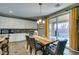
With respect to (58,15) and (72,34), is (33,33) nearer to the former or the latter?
(58,15)

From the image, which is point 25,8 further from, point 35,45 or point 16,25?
point 35,45

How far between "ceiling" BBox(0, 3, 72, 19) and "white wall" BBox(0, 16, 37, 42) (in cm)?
11

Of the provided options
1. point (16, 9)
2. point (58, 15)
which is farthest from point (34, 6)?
point (58, 15)

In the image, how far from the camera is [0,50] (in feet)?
7.47

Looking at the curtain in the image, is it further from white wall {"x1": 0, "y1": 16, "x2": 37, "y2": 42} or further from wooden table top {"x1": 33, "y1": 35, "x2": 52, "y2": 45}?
white wall {"x1": 0, "y1": 16, "x2": 37, "y2": 42}

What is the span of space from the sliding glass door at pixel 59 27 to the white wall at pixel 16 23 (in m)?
0.35

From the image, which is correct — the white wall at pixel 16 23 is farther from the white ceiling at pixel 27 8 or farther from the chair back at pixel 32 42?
the chair back at pixel 32 42

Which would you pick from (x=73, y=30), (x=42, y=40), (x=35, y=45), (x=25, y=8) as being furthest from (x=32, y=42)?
(x=73, y=30)

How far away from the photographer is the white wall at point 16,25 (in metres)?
2.33

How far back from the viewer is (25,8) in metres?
2.31

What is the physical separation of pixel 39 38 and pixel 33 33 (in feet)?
0.52

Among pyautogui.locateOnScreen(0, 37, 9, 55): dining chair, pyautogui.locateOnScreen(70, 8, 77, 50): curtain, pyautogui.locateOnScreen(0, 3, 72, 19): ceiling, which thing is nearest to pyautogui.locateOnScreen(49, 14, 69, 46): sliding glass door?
pyautogui.locateOnScreen(70, 8, 77, 50): curtain

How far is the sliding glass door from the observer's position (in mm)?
2323
